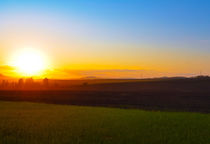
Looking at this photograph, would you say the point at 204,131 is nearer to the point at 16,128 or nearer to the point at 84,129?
the point at 84,129

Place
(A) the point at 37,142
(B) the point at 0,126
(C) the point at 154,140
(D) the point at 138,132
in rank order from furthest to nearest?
(B) the point at 0,126 → (D) the point at 138,132 → (C) the point at 154,140 → (A) the point at 37,142

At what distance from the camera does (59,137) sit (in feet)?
32.7

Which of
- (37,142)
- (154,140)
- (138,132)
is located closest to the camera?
(37,142)

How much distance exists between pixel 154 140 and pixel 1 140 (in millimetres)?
6088

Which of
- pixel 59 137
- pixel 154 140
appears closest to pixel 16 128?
pixel 59 137

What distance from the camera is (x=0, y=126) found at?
12508 mm

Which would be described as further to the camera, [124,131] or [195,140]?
[124,131]

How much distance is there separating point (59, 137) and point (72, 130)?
1697 millimetres

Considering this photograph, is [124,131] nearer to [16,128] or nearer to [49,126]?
[49,126]

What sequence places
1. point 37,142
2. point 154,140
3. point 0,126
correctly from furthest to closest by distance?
point 0,126 < point 154,140 < point 37,142

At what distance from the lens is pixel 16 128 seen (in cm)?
1186

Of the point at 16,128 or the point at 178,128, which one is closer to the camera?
the point at 16,128

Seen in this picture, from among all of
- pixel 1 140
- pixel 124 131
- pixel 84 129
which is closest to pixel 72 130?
pixel 84 129

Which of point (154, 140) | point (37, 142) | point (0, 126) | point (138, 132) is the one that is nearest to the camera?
point (37, 142)
